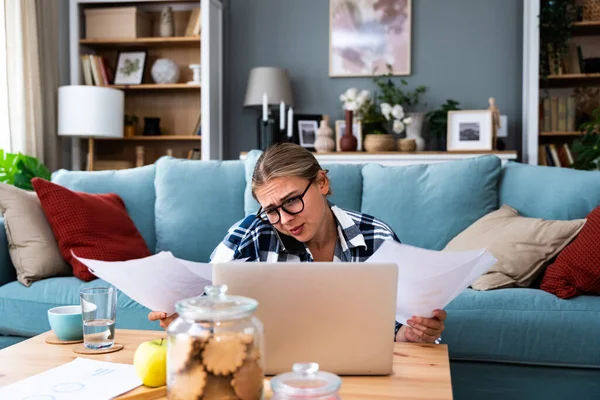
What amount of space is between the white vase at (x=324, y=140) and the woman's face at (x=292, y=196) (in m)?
2.75

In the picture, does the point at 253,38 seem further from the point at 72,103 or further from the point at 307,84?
the point at 72,103

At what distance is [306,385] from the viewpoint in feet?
2.40

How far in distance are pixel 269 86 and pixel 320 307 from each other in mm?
3479

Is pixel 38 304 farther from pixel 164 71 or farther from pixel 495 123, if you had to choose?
pixel 495 123

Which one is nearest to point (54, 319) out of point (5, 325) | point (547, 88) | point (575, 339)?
point (5, 325)

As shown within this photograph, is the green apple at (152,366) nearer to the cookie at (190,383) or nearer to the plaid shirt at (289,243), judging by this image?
the cookie at (190,383)

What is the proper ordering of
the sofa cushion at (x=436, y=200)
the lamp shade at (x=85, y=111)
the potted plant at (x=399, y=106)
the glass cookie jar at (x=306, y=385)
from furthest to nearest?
the potted plant at (x=399, y=106) < the lamp shade at (x=85, y=111) < the sofa cushion at (x=436, y=200) < the glass cookie jar at (x=306, y=385)

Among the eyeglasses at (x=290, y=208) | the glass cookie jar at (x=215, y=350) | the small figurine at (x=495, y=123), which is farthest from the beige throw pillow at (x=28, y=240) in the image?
the small figurine at (x=495, y=123)

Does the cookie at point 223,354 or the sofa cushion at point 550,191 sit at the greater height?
the sofa cushion at point 550,191

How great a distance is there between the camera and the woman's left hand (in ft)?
3.75

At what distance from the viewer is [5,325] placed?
2.21 m

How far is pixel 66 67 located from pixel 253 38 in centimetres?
134

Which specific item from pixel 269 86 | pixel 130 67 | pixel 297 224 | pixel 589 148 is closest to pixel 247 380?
pixel 297 224

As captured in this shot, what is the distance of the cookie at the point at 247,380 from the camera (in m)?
Result: 0.76
